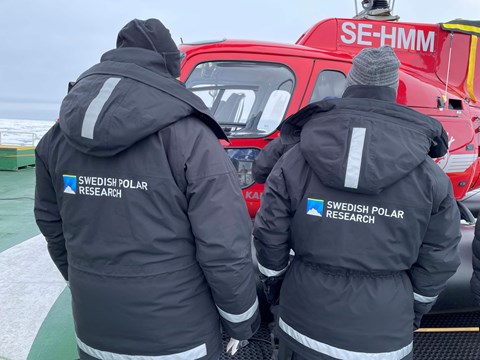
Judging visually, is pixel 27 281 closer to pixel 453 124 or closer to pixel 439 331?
pixel 439 331

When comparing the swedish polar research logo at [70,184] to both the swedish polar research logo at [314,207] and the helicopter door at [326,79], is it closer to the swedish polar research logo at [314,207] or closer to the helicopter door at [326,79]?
the swedish polar research logo at [314,207]

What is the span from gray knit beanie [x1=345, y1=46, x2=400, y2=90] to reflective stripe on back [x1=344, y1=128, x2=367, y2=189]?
0.73ft

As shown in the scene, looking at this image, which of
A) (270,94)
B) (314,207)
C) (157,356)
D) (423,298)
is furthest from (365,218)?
(270,94)

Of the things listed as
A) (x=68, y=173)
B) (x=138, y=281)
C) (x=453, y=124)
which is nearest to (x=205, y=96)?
(x=68, y=173)

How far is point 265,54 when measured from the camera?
2.71m

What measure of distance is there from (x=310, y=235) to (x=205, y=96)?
153 cm

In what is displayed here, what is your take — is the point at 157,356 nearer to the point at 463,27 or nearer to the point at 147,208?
the point at 147,208

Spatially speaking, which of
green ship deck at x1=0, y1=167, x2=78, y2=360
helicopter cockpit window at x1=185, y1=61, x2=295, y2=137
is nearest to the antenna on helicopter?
helicopter cockpit window at x1=185, y1=61, x2=295, y2=137

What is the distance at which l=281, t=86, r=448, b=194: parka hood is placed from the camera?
1.36 metres

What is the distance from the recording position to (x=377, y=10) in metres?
3.89

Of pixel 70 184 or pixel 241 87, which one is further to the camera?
pixel 241 87

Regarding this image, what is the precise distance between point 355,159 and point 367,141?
0.26 feet

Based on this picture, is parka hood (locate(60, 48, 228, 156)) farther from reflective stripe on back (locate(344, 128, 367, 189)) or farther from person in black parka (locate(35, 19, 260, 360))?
reflective stripe on back (locate(344, 128, 367, 189))

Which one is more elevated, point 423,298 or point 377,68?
point 377,68
